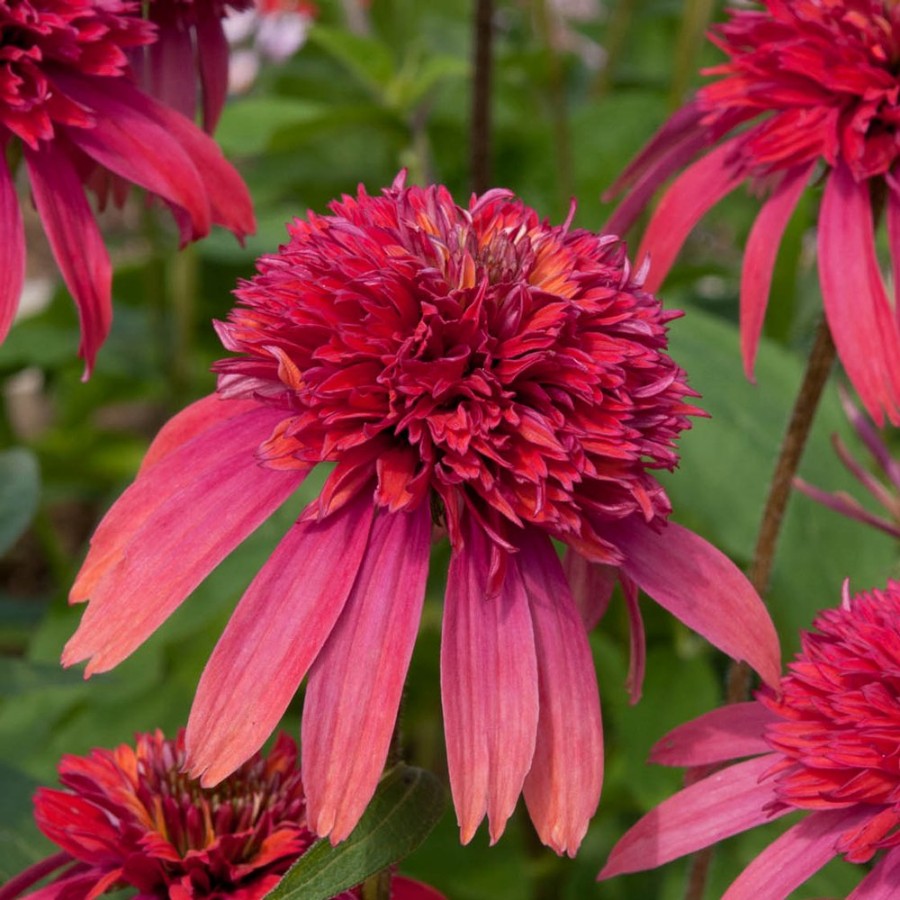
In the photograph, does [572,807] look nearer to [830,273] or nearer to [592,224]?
[830,273]

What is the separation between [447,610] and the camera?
523mm

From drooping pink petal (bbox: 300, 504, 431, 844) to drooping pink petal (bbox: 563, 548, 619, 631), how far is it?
0.09m

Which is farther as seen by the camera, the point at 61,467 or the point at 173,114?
the point at 61,467

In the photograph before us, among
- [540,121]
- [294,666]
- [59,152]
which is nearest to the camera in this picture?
[294,666]

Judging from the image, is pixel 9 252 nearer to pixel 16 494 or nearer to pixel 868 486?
pixel 16 494

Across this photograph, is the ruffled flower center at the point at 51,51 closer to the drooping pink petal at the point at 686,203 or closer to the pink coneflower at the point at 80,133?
the pink coneflower at the point at 80,133

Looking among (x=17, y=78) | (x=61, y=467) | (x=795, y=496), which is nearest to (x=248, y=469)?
(x=17, y=78)

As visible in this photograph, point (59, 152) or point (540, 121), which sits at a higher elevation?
point (59, 152)

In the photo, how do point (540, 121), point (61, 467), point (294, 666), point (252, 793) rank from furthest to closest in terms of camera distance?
point (540, 121)
point (61, 467)
point (252, 793)
point (294, 666)

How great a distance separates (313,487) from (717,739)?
23.1 inches

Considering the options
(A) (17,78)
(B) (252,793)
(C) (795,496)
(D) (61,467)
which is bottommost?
(D) (61,467)

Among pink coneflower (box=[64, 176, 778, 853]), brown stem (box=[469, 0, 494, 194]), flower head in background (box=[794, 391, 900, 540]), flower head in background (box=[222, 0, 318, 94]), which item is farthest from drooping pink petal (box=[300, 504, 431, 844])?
flower head in background (box=[222, 0, 318, 94])

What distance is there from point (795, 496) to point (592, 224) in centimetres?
49

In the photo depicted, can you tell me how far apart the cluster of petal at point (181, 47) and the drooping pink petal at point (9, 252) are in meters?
0.14
